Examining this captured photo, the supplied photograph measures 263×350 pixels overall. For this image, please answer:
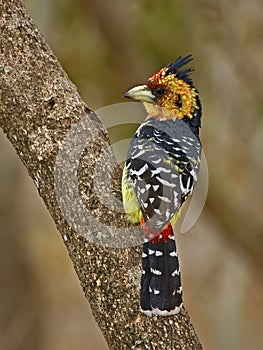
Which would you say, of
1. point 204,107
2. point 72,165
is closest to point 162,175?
point 72,165

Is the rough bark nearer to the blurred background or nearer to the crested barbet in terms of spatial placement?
the crested barbet

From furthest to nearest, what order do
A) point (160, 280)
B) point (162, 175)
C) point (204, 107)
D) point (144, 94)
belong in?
point (204, 107), point (144, 94), point (162, 175), point (160, 280)

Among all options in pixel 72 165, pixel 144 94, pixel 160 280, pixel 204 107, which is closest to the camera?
pixel 160 280

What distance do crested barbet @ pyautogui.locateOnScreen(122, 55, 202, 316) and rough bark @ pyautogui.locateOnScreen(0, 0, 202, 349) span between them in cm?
5

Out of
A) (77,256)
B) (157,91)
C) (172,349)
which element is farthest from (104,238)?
(157,91)

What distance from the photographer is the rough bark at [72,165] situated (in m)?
2.64

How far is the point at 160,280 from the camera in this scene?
273cm

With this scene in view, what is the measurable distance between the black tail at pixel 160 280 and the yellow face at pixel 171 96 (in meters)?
0.75

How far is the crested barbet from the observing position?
272cm

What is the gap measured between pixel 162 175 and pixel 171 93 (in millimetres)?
565

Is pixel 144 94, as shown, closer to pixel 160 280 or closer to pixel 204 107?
pixel 160 280

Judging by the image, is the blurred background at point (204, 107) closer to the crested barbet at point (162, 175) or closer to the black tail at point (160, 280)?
the crested barbet at point (162, 175)

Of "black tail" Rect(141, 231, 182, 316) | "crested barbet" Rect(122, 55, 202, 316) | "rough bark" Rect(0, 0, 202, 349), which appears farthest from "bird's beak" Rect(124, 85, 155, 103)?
"black tail" Rect(141, 231, 182, 316)

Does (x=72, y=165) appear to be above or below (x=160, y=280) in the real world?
above
